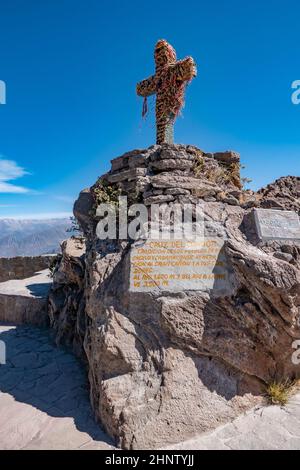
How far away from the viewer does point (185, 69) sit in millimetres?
7258

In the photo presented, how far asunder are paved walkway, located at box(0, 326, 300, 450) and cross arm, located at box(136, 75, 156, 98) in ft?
22.5

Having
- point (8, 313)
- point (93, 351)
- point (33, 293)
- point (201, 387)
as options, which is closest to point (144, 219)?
point (93, 351)

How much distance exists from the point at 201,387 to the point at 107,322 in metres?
1.37

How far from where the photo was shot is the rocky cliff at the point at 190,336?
10.8 feet

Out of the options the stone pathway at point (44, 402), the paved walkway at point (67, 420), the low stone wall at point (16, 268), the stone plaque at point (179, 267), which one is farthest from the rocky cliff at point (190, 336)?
the low stone wall at point (16, 268)

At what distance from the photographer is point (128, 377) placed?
3.52 m

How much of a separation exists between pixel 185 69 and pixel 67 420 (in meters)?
7.52

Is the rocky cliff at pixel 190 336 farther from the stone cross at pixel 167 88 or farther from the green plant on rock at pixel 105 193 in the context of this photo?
the stone cross at pixel 167 88

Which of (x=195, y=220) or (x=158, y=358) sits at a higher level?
(x=195, y=220)

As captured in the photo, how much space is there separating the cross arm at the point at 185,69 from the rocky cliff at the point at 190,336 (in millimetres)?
3857
